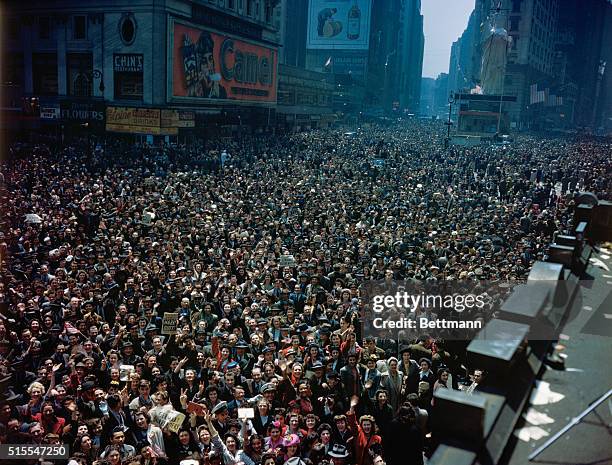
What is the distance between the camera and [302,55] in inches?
5945

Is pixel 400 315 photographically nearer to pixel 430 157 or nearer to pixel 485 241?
pixel 485 241

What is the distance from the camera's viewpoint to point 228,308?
39.4 feet

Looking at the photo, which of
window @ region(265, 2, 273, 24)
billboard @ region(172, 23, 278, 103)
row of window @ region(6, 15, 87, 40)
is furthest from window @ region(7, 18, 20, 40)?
window @ region(265, 2, 273, 24)

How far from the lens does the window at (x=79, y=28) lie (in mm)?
54219

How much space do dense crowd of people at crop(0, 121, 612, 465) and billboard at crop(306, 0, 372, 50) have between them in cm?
12465

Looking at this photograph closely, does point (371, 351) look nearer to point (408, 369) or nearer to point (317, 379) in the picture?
point (408, 369)

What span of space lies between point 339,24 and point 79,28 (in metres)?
101

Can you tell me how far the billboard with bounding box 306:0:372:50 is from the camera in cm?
14250

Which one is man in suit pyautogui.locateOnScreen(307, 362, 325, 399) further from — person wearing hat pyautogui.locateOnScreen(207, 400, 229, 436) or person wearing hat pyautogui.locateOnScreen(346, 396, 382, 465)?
person wearing hat pyautogui.locateOnScreen(207, 400, 229, 436)

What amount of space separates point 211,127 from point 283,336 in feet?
159

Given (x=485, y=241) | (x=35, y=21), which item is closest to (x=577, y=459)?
(x=485, y=241)

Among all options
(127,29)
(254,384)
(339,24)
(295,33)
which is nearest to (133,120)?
(127,29)

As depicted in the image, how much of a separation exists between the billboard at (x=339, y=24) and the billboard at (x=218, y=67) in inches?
3080

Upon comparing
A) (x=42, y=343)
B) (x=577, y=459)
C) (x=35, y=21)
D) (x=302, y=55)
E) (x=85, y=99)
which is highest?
(x=302, y=55)
